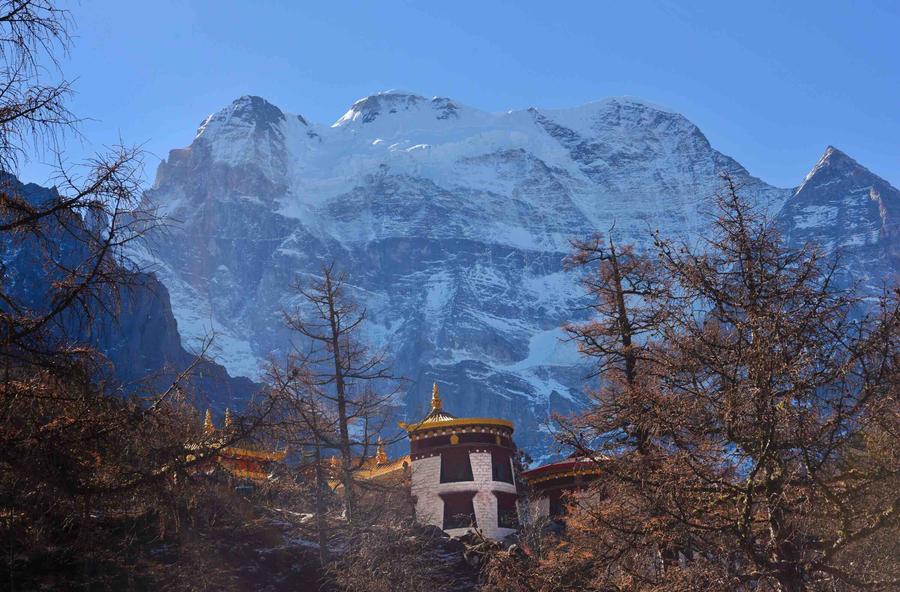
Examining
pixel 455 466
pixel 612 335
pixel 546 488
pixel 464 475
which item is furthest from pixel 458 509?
pixel 612 335

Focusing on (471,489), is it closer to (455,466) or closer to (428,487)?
(455,466)

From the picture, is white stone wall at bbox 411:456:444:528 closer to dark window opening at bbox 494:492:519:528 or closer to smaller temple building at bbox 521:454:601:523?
dark window opening at bbox 494:492:519:528

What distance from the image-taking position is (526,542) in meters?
24.5

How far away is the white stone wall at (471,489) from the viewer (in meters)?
32.9

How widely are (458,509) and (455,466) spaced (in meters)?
1.60

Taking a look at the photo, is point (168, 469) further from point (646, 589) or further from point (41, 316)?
point (646, 589)

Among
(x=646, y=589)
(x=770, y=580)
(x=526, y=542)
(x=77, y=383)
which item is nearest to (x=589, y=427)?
(x=646, y=589)

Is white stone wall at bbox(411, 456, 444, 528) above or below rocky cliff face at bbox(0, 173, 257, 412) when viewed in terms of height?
above

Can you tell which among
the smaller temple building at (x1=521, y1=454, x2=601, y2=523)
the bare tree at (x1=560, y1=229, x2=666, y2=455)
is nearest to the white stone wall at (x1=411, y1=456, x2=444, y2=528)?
the smaller temple building at (x1=521, y1=454, x2=601, y2=523)

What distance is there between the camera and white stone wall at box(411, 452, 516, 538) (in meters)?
32.9

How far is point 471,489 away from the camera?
33.4 metres

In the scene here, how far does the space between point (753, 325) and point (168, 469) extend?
4.96 m

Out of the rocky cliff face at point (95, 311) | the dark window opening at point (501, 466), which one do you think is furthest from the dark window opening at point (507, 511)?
the rocky cliff face at point (95, 311)

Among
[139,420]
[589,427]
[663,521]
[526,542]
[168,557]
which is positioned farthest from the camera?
[526,542]
